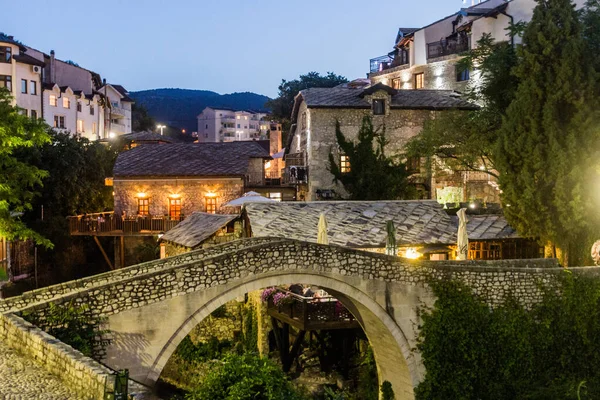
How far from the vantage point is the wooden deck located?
17828 millimetres

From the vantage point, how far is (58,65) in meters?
51.5

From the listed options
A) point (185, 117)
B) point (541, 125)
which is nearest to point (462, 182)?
point (541, 125)

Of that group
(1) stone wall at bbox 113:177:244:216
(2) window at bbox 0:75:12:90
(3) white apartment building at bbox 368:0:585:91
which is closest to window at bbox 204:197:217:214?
(1) stone wall at bbox 113:177:244:216

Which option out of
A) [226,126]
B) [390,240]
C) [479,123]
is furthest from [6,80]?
[226,126]

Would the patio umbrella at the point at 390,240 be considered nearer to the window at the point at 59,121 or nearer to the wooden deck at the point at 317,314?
the wooden deck at the point at 317,314

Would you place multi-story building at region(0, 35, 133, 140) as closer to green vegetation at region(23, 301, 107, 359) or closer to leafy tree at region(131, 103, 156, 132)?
leafy tree at region(131, 103, 156, 132)

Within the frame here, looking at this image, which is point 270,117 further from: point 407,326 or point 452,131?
point 407,326

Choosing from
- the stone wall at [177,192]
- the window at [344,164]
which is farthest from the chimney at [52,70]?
the window at [344,164]

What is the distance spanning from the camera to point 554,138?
764 inches

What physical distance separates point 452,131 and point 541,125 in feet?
20.7

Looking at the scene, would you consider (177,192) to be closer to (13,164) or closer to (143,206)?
(143,206)

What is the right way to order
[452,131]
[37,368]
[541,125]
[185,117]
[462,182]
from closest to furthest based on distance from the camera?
[37,368], [541,125], [452,131], [462,182], [185,117]

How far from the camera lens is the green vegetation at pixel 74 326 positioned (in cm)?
1186

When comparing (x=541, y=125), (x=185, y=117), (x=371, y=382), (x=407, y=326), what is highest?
(x=185, y=117)
